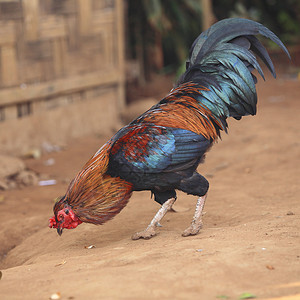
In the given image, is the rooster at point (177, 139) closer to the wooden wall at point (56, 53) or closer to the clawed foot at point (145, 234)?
the clawed foot at point (145, 234)

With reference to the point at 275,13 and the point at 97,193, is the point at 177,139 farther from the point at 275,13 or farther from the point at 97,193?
the point at 275,13

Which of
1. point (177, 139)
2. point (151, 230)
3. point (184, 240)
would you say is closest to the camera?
point (184, 240)

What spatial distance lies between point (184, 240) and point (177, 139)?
0.88 m

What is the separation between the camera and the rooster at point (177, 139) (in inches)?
191

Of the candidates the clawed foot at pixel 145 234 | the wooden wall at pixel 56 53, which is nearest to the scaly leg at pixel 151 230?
the clawed foot at pixel 145 234

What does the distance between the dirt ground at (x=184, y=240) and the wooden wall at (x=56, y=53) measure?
1100 millimetres

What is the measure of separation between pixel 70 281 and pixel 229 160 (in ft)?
16.5

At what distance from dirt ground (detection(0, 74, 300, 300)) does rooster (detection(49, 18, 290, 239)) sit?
0.42m

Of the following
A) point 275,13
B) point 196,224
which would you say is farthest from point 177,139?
point 275,13

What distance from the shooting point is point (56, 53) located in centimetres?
990

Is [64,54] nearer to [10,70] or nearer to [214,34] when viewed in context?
[10,70]

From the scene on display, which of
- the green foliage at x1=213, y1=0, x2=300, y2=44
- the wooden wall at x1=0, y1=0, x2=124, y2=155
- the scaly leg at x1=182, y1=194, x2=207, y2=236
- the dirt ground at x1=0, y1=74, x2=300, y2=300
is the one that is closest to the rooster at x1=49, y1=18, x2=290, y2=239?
the scaly leg at x1=182, y1=194, x2=207, y2=236

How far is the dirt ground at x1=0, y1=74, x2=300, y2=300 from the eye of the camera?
3574 mm

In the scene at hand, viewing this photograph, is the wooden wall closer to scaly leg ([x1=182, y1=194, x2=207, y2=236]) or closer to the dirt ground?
the dirt ground
